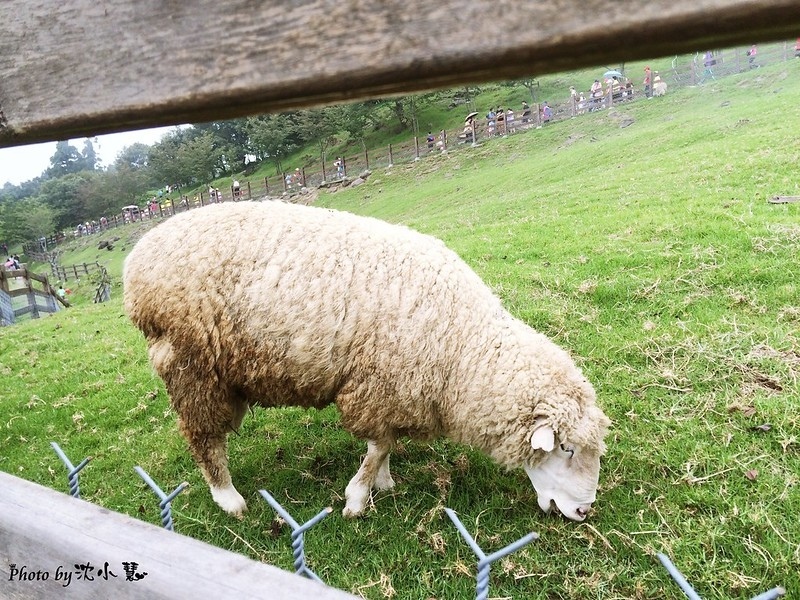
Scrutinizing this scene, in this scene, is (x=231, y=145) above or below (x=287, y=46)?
below

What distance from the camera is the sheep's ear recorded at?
10.7 feet

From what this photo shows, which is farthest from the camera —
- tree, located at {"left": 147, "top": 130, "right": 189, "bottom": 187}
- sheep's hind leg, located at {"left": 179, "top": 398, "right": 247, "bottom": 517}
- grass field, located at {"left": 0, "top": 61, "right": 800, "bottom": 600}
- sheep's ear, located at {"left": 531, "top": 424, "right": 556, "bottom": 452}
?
tree, located at {"left": 147, "top": 130, "right": 189, "bottom": 187}

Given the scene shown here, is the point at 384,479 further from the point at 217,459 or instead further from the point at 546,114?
the point at 546,114

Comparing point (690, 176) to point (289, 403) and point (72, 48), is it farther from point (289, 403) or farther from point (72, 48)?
point (72, 48)

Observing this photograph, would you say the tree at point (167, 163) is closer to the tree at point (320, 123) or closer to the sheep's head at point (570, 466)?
the tree at point (320, 123)

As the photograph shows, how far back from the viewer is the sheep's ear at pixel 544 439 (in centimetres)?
326

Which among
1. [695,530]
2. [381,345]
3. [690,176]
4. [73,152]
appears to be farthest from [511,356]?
[73,152]

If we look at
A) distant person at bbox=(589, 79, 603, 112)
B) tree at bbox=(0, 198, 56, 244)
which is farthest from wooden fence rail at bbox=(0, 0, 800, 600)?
tree at bbox=(0, 198, 56, 244)

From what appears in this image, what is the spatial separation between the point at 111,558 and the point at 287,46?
117 cm

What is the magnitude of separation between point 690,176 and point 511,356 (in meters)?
9.44

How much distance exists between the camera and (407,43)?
29.9 inches

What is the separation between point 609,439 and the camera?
12.8 ft

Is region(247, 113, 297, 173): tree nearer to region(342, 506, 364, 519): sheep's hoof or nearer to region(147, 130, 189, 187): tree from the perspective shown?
region(147, 130, 189, 187): tree

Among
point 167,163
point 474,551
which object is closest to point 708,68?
point 474,551
